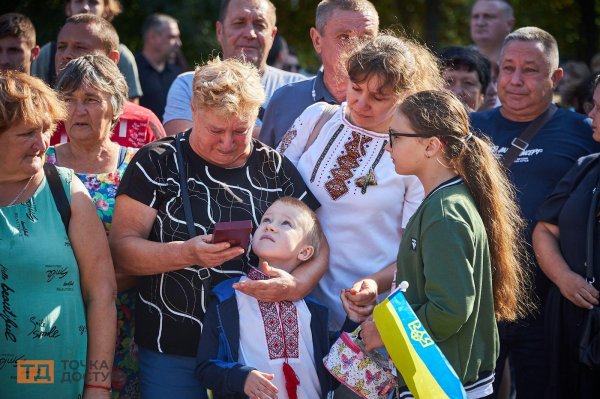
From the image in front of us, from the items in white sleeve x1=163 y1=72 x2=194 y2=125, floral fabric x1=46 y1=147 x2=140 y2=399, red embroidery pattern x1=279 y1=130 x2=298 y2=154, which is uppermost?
red embroidery pattern x1=279 y1=130 x2=298 y2=154

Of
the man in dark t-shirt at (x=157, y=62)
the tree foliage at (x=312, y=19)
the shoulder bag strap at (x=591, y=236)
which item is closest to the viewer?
the shoulder bag strap at (x=591, y=236)

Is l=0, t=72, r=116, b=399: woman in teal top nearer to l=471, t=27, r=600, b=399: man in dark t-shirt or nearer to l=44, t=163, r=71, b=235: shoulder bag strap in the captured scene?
l=44, t=163, r=71, b=235: shoulder bag strap

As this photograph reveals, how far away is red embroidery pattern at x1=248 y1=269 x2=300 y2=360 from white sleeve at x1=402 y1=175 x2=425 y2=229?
2.30 feet

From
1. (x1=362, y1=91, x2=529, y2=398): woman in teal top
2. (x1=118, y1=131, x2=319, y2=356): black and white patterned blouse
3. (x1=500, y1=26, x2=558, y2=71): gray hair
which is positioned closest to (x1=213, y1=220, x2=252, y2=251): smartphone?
(x1=118, y1=131, x2=319, y2=356): black and white patterned blouse

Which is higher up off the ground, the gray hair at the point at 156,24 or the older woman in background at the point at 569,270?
the gray hair at the point at 156,24

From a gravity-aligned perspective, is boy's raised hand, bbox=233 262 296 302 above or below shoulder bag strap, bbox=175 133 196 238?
below

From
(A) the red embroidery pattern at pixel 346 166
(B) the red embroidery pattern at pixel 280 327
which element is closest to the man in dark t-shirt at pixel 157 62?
(A) the red embroidery pattern at pixel 346 166

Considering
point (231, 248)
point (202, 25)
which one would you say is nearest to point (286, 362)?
point (231, 248)

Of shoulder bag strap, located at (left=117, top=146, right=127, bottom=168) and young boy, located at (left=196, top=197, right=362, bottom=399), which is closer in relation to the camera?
young boy, located at (left=196, top=197, right=362, bottom=399)

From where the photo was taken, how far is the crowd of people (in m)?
3.48

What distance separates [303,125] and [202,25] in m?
9.38

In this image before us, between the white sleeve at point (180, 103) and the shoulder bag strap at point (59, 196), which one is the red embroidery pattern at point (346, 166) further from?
the white sleeve at point (180, 103)

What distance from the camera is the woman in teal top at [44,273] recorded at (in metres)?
3.47

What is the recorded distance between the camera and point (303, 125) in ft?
14.2
